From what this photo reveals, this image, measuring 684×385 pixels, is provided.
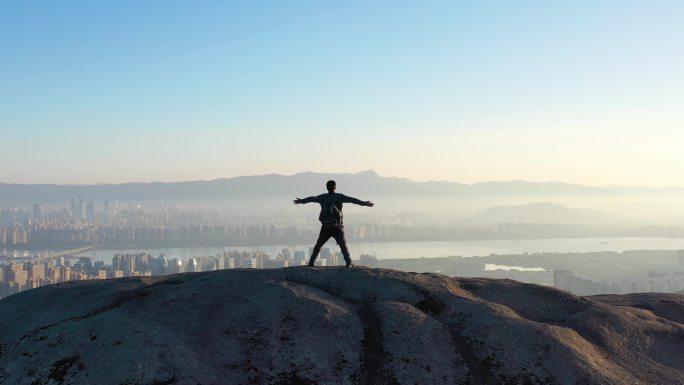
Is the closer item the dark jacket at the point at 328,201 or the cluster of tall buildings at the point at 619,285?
the dark jacket at the point at 328,201

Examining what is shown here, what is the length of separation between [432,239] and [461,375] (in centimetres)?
17841

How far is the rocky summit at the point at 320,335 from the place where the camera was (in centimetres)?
981

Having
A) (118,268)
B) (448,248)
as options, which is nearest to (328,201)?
(118,268)

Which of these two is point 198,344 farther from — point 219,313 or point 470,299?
point 470,299

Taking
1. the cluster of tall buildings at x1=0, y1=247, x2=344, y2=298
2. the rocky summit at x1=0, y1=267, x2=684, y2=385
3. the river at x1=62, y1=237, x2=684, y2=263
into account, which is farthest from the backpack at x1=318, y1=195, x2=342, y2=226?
the river at x1=62, y1=237, x2=684, y2=263

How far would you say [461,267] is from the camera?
100625 millimetres

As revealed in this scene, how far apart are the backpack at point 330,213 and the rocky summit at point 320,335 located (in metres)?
2.27

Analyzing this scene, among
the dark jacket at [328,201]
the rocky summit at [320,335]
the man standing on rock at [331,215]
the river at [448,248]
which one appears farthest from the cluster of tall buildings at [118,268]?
the rocky summit at [320,335]

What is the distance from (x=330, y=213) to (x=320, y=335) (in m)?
5.96

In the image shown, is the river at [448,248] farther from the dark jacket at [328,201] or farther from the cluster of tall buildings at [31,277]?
the dark jacket at [328,201]

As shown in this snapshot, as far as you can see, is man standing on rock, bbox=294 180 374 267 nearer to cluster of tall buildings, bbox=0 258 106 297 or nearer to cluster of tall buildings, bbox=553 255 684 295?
cluster of tall buildings, bbox=553 255 684 295

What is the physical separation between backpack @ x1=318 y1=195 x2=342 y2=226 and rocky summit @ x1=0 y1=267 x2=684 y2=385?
2.27 m

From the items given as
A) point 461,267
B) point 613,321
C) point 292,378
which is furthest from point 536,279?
point 292,378

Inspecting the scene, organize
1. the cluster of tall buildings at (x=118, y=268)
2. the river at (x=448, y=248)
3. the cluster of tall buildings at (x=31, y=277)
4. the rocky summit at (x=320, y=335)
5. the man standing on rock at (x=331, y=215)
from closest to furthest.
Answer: the rocky summit at (x=320, y=335)
the man standing on rock at (x=331, y=215)
the cluster of tall buildings at (x=31, y=277)
the cluster of tall buildings at (x=118, y=268)
the river at (x=448, y=248)
